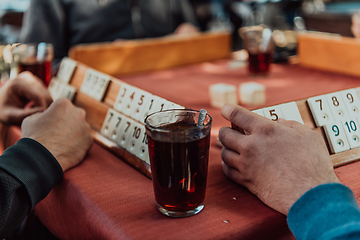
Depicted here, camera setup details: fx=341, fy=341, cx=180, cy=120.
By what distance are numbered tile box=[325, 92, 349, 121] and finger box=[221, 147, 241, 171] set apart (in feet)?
1.01

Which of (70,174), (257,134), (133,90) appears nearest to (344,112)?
(257,134)

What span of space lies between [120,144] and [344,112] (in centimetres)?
59

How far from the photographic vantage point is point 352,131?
0.87 metres

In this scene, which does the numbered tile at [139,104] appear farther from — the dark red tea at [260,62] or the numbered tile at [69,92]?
the dark red tea at [260,62]

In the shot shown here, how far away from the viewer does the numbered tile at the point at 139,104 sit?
0.90 metres

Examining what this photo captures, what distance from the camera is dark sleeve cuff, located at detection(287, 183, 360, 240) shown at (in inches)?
22.2

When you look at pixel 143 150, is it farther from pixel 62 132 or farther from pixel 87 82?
pixel 87 82

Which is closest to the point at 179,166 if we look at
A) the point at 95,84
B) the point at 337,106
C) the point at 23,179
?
the point at 23,179

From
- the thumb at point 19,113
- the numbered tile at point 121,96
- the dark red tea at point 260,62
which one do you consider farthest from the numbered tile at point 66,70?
the dark red tea at point 260,62

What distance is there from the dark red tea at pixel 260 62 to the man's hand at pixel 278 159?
3.38 ft

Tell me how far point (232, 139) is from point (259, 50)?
1.10 meters

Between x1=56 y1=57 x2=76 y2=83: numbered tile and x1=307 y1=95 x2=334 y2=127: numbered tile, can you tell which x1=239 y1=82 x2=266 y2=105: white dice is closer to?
x1=307 y1=95 x2=334 y2=127: numbered tile

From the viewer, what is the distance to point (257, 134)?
68 centimetres

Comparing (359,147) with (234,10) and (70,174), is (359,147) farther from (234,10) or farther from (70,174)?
(234,10)
